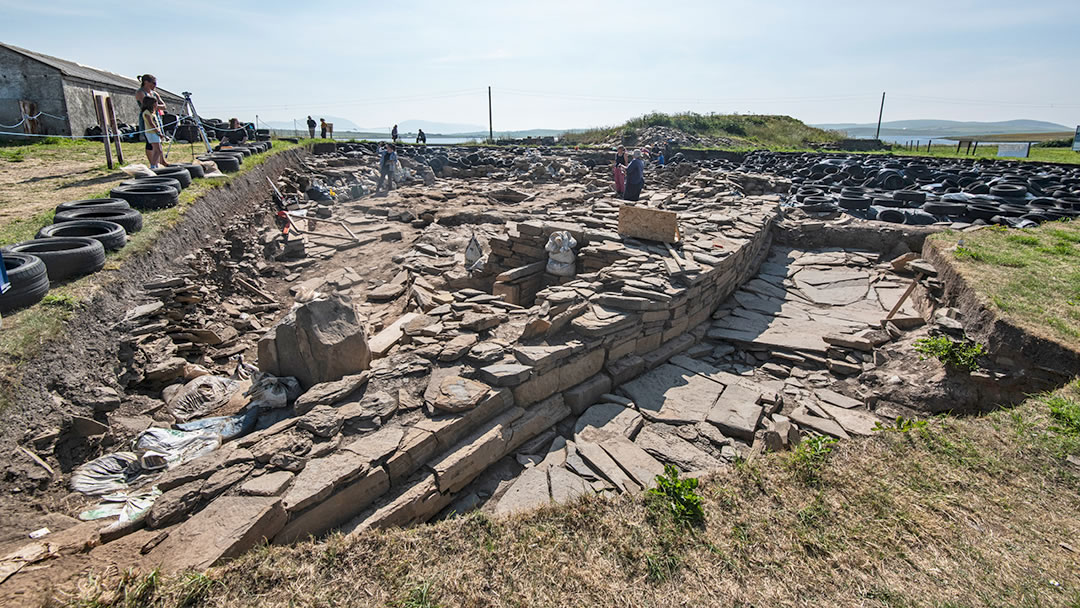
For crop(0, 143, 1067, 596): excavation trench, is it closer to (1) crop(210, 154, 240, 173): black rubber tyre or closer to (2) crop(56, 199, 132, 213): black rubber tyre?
(2) crop(56, 199, 132, 213): black rubber tyre

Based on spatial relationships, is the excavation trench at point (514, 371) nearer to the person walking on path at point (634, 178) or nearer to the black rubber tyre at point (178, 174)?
the black rubber tyre at point (178, 174)

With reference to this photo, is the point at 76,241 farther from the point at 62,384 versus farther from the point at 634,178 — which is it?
the point at 634,178

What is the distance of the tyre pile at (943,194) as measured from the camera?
381 inches

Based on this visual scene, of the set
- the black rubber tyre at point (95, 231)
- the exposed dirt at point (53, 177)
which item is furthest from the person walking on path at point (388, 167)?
the black rubber tyre at point (95, 231)

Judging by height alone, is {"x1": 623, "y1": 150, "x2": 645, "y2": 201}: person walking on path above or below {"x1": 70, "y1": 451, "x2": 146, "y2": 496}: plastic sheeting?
above

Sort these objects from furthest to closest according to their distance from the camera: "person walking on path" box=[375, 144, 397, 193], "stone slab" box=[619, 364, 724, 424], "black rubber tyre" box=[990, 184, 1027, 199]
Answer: "person walking on path" box=[375, 144, 397, 193] < "black rubber tyre" box=[990, 184, 1027, 199] < "stone slab" box=[619, 364, 724, 424]

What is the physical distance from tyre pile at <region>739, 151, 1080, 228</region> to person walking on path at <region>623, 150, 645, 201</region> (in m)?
4.15

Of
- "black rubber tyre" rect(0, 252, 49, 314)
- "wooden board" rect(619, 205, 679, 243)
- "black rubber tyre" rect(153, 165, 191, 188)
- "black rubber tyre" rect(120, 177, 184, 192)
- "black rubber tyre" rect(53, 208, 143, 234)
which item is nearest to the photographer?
"black rubber tyre" rect(0, 252, 49, 314)

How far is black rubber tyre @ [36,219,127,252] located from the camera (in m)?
5.59

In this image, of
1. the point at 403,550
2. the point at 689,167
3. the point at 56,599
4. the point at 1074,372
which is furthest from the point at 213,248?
the point at 689,167

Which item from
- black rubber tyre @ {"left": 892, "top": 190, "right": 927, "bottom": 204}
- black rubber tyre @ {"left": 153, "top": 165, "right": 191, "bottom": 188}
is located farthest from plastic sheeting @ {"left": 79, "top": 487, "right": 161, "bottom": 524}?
black rubber tyre @ {"left": 892, "top": 190, "right": 927, "bottom": 204}

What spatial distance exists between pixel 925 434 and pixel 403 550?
12.8 feet

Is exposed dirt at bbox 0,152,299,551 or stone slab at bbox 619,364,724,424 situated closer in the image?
exposed dirt at bbox 0,152,299,551

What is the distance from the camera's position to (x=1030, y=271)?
19.8 feet
